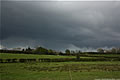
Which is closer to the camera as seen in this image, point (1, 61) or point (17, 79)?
point (17, 79)

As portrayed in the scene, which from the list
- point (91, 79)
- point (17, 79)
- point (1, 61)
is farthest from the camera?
point (1, 61)

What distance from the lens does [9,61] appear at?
40406 millimetres

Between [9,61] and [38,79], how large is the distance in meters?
31.8

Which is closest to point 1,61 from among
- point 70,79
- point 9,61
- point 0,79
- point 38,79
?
point 9,61

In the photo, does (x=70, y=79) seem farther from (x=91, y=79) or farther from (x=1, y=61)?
(x=1, y=61)

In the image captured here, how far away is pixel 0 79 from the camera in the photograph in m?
13.1

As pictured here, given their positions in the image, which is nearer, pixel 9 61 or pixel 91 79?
pixel 91 79

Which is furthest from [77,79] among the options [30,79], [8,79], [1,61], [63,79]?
[1,61]

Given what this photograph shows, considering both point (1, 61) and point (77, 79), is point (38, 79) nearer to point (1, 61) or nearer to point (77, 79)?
point (77, 79)

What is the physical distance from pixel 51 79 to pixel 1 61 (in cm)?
3166

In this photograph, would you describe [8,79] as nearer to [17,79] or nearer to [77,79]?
[17,79]

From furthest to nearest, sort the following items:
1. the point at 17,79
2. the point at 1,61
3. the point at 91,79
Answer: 1. the point at 1,61
2. the point at 17,79
3. the point at 91,79

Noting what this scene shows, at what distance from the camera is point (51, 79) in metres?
12.8

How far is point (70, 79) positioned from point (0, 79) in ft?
26.5
